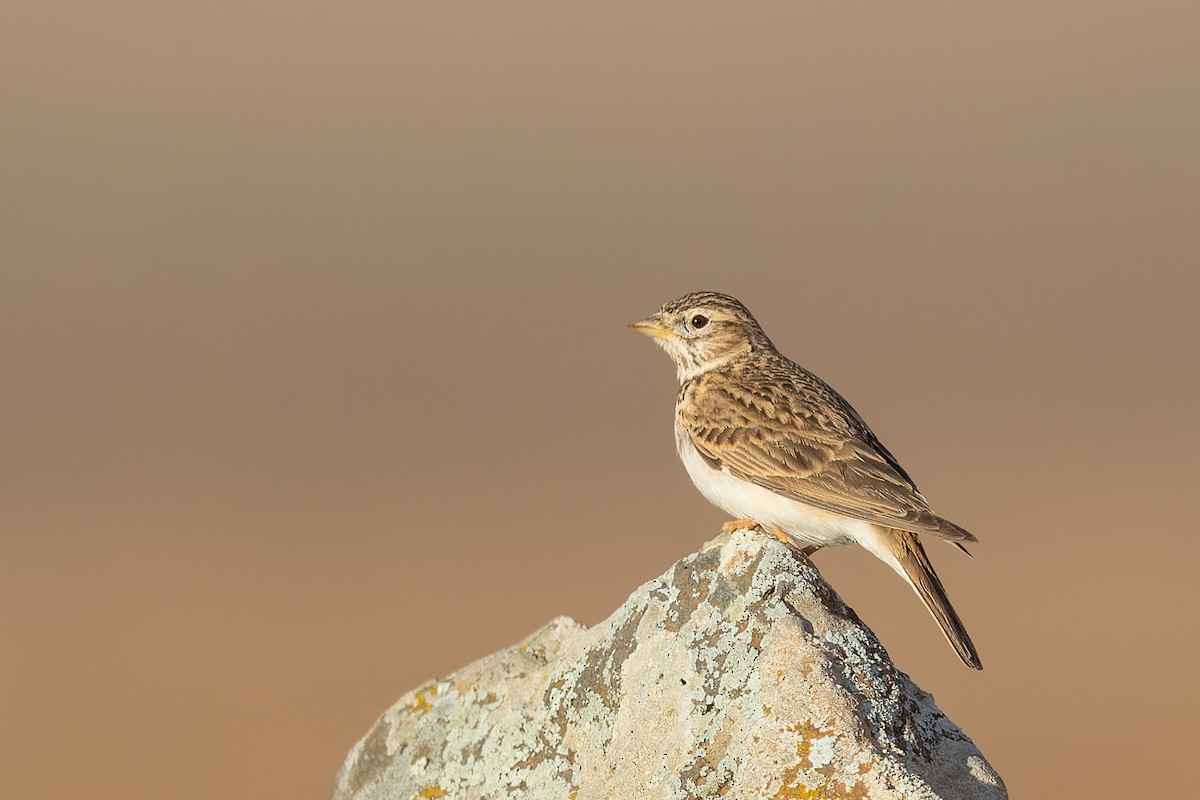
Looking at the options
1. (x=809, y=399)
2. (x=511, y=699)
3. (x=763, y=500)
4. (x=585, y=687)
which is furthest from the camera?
(x=809, y=399)

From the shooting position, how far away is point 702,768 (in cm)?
474

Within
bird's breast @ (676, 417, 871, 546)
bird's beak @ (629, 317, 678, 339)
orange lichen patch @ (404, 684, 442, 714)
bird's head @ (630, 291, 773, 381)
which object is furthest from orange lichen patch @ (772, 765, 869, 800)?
bird's beak @ (629, 317, 678, 339)

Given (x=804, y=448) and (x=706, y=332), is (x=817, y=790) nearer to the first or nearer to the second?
(x=804, y=448)

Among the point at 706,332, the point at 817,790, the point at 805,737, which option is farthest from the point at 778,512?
the point at 817,790

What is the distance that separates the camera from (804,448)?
26.5 feet

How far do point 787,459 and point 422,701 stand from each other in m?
2.66

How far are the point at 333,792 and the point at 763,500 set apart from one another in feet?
→ 9.46

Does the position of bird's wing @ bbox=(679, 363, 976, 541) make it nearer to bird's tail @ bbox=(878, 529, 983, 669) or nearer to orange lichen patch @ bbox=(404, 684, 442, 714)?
bird's tail @ bbox=(878, 529, 983, 669)

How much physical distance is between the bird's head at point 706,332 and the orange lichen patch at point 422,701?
11.7ft

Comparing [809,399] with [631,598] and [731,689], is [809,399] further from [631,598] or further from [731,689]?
[731,689]

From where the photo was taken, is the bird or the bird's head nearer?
the bird

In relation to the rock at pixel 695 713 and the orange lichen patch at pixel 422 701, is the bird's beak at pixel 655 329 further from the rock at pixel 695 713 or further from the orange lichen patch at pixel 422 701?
the orange lichen patch at pixel 422 701

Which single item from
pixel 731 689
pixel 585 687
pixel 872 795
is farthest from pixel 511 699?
pixel 872 795

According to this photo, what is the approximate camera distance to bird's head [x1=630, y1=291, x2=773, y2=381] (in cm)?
934
